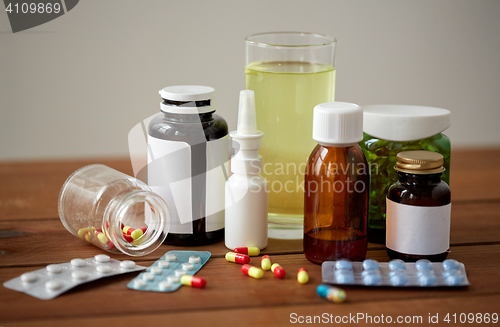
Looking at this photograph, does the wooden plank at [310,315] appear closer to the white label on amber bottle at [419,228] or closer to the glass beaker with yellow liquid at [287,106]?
the white label on amber bottle at [419,228]

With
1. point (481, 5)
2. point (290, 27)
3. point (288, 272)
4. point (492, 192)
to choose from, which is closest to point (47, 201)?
→ point (288, 272)

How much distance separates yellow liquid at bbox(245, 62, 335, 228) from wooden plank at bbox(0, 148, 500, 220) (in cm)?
42

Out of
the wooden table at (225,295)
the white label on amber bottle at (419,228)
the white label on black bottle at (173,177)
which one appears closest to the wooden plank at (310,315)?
the wooden table at (225,295)

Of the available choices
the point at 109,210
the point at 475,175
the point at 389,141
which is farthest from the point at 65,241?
the point at 475,175

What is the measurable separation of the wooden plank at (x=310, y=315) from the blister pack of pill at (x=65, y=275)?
0.23ft

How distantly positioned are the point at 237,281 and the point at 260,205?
0.15m

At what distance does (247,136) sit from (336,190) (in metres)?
0.16

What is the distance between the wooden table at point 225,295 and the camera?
0.64 m

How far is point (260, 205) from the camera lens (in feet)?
2.76

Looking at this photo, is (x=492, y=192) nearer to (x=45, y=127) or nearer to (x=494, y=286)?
(x=494, y=286)

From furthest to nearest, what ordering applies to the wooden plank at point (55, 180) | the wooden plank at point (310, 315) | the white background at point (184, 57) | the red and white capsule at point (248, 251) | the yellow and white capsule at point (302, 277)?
the white background at point (184, 57) < the wooden plank at point (55, 180) < the red and white capsule at point (248, 251) < the yellow and white capsule at point (302, 277) < the wooden plank at point (310, 315)

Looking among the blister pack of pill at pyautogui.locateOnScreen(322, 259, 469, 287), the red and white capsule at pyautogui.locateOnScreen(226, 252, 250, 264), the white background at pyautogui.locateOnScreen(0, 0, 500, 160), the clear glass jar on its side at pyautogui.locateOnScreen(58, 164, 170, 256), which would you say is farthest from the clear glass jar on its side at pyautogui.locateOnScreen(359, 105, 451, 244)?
the white background at pyautogui.locateOnScreen(0, 0, 500, 160)

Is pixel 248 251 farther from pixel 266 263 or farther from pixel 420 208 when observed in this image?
pixel 420 208

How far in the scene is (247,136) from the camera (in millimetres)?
813
